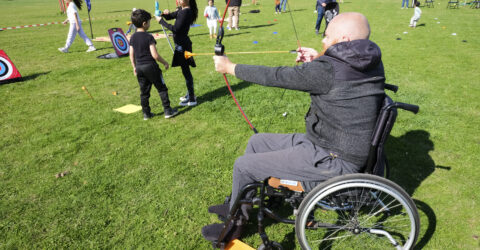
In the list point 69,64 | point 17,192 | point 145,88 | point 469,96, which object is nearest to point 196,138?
point 145,88

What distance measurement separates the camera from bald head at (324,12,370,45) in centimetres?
184

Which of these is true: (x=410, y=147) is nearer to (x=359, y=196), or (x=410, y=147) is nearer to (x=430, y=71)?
(x=359, y=196)

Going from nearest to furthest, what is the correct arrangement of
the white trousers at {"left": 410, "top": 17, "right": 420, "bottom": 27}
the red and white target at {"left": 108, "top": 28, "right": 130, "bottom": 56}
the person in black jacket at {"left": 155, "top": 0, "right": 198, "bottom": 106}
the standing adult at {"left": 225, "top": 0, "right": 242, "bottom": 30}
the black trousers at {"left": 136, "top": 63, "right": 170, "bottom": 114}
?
the black trousers at {"left": 136, "top": 63, "right": 170, "bottom": 114}, the person in black jacket at {"left": 155, "top": 0, "right": 198, "bottom": 106}, the red and white target at {"left": 108, "top": 28, "right": 130, "bottom": 56}, the white trousers at {"left": 410, "top": 17, "right": 420, "bottom": 27}, the standing adult at {"left": 225, "top": 0, "right": 242, "bottom": 30}

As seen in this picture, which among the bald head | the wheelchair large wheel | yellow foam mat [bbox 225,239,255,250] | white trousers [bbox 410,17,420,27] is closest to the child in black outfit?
yellow foam mat [bbox 225,239,255,250]

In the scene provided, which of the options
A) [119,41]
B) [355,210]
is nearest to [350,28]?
[355,210]

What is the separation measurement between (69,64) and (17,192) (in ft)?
20.4

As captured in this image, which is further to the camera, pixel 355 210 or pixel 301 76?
pixel 355 210

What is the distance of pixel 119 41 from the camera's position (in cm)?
892

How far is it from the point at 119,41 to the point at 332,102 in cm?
878

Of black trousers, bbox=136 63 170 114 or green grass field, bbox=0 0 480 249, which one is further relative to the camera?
black trousers, bbox=136 63 170 114

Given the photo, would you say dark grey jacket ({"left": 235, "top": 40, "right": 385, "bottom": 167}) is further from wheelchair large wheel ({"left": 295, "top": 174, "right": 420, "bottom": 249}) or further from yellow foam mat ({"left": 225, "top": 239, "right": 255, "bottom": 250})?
yellow foam mat ({"left": 225, "top": 239, "right": 255, "bottom": 250})

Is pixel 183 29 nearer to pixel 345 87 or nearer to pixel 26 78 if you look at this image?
pixel 345 87

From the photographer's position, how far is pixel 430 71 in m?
6.36

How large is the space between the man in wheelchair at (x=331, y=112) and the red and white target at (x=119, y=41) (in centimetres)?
771
